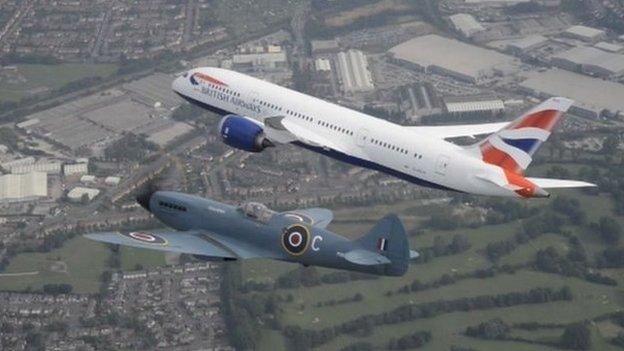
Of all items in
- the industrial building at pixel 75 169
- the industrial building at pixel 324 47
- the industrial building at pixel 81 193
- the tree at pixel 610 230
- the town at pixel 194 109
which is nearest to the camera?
the town at pixel 194 109

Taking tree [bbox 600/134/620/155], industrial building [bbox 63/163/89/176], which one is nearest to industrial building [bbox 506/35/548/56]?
tree [bbox 600/134/620/155]

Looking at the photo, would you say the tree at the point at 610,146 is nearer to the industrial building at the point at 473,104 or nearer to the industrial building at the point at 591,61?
the industrial building at the point at 473,104

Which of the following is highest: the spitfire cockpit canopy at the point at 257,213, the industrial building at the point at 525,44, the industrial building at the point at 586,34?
the spitfire cockpit canopy at the point at 257,213

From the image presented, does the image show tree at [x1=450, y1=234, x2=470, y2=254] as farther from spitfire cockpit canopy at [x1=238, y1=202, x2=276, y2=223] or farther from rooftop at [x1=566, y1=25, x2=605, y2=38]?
rooftop at [x1=566, y1=25, x2=605, y2=38]

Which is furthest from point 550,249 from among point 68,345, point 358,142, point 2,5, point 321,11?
point 2,5

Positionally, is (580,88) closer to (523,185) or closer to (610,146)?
(610,146)

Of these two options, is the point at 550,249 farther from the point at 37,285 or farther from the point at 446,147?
the point at 37,285

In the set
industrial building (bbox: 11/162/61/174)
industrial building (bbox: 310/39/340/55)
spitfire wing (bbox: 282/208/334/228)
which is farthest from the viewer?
industrial building (bbox: 310/39/340/55)

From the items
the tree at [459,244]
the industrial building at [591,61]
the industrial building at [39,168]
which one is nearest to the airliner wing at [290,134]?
the tree at [459,244]
